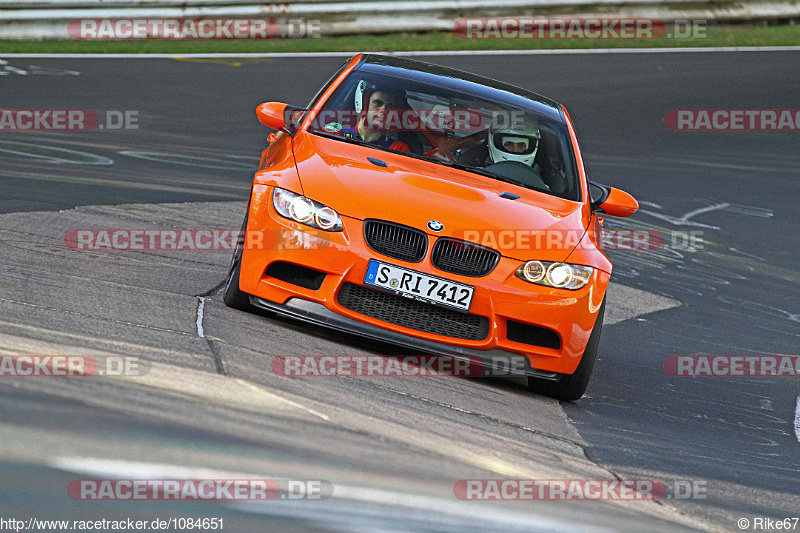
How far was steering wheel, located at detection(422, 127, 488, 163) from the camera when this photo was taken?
6773mm

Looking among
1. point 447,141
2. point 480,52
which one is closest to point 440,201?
point 447,141

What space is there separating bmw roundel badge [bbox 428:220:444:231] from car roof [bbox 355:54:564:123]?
1.76m

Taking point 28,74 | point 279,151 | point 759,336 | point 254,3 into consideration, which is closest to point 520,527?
point 279,151

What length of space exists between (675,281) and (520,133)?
3.62 m

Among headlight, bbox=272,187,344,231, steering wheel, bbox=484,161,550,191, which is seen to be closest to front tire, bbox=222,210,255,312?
headlight, bbox=272,187,344,231

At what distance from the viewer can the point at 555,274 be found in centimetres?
553

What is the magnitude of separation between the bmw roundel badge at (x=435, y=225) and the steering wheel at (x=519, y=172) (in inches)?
43.7

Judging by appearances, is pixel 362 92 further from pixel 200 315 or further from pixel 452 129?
pixel 200 315

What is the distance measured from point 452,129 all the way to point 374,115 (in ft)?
1.84

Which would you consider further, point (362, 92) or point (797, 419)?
point (362, 92)

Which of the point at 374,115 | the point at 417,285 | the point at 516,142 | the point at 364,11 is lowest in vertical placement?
the point at 364,11

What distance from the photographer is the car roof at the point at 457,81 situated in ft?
23.0

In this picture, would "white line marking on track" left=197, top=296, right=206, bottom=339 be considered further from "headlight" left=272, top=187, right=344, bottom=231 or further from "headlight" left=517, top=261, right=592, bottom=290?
"headlight" left=517, top=261, right=592, bottom=290

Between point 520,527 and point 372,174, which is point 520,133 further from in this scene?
point 520,527
